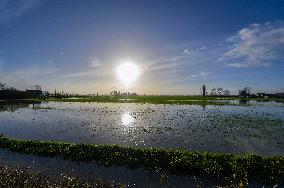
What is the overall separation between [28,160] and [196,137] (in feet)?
42.3

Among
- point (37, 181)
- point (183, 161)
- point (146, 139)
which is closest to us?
point (37, 181)

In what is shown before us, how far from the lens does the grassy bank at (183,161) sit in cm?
1498

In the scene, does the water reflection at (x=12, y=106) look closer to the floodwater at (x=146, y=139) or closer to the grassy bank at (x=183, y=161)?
the floodwater at (x=146, y=139)

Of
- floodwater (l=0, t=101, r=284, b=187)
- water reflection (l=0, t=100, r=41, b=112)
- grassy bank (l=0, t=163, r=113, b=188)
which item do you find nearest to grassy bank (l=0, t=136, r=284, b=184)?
floodwater (l=0, t=101, r=284, b=187)

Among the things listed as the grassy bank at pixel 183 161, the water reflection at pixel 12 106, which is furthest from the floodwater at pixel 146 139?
the water reflection at pixel 12 106

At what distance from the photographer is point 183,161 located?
53.6ft

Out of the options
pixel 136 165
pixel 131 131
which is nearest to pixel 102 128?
pixel 131 131

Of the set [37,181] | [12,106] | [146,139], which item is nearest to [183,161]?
[37,181]

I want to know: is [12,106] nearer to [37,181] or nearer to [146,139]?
[146,139]

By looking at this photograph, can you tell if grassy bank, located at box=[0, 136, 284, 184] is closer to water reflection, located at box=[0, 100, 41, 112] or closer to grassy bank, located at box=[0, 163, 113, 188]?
grassy bank, located at box=[0, 163, 113, 188]

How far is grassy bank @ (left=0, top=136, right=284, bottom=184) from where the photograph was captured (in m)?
15.0

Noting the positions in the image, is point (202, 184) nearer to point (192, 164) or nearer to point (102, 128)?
point (192, 164)

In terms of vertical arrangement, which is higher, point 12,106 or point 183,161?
point 12,106

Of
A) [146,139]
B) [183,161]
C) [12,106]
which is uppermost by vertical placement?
[12,106]
